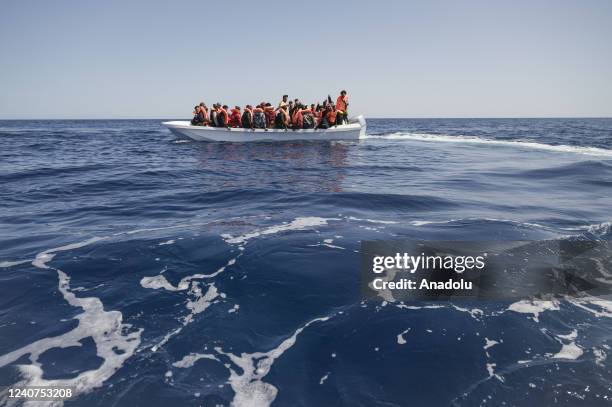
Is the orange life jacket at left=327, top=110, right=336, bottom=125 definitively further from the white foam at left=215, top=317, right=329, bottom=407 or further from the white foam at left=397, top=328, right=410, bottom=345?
the white foam at left=215, top=317, right=329, bottom=407

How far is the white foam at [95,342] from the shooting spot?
355 centimetres

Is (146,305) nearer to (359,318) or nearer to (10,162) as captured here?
(359,318)

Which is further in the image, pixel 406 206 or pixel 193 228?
pixel 406 206

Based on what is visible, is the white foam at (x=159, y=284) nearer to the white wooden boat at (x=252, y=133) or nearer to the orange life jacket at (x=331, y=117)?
the white wooden boat at (x=252, y=133)

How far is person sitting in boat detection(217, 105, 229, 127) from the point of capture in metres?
26.6

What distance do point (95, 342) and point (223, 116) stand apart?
24.1 meters

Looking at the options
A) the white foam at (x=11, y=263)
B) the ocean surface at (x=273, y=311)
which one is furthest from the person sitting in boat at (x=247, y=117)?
the white foam at (x=11, y=263)

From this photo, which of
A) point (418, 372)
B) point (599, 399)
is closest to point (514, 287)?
point (599, 399)

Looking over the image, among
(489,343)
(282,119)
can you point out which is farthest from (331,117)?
(489,343)

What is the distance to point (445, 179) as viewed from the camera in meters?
14.0

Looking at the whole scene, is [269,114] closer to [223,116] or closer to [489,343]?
[223,116]

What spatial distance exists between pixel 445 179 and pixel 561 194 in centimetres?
383

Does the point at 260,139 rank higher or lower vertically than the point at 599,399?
higher

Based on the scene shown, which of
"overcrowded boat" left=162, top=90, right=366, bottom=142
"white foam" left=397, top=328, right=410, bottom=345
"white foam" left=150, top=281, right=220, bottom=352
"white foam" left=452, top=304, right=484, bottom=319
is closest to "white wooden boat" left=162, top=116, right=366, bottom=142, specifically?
"overcrowded boat" left=162, top=90, right=366, bottom=142
